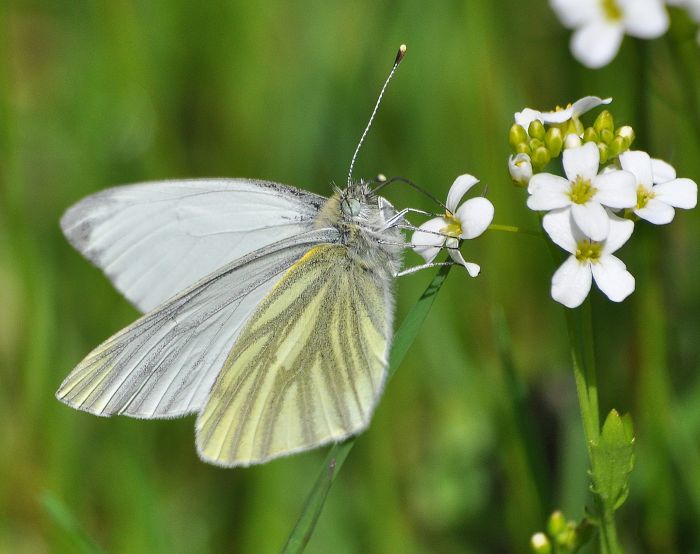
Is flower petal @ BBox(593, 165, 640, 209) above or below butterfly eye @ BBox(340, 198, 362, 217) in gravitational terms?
above

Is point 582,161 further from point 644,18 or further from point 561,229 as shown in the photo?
point 644,18

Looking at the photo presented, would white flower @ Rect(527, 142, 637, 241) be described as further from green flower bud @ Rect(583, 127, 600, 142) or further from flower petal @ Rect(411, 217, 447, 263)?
flower petal @ Rect(411, 217, 447, 263)

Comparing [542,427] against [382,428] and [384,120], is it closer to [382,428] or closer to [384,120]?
[382,428]

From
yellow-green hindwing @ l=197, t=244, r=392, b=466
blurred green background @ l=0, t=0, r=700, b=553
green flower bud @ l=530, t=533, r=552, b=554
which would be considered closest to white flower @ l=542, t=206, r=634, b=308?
blurred green background @ l=0, t=0, r=700, b=553

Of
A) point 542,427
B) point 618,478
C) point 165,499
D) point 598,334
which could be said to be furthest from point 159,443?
point 618,478

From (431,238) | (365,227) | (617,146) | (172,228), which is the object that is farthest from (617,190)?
(172,228)

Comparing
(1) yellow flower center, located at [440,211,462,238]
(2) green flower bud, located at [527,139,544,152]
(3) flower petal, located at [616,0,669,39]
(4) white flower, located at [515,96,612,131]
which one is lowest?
(1) yellow flower center, located at [440,211,462,238]
